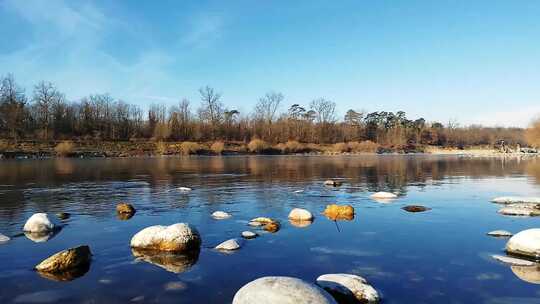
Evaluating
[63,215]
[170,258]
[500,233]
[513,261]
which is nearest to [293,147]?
[63,215]

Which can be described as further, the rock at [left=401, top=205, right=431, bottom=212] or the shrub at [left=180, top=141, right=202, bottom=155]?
the shrub at [left=180, top=141, right=202, bottom=155]

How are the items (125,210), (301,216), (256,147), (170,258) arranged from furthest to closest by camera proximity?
(256,147), (125,210), (301,216), (170,258)

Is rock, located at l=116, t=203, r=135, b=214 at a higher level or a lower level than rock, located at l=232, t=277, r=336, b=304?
lower

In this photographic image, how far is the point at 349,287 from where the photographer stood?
650cm

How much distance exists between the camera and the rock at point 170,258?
26.9 feet

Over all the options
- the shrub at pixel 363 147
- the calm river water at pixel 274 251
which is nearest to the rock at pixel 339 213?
the calm river water at pixel 274 251

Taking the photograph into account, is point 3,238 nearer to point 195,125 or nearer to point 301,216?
point 301,216

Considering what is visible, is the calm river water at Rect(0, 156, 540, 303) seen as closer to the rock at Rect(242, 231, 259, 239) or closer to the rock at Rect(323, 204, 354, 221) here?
the rock at Rect(242, 231, 259, 239)

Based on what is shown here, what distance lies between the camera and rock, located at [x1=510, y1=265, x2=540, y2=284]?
725 centimetres

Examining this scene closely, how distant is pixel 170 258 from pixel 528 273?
7097 millimetres

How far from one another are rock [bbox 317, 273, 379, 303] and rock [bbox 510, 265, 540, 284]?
3.04 meters

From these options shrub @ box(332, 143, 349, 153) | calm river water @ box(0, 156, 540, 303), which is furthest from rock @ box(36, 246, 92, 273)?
shrub @ box(332, 143, 349, 153)

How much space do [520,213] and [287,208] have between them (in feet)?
25.8

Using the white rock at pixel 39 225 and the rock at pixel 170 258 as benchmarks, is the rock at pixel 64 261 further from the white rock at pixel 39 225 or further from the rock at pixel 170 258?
the white rock at pixel 39 225
